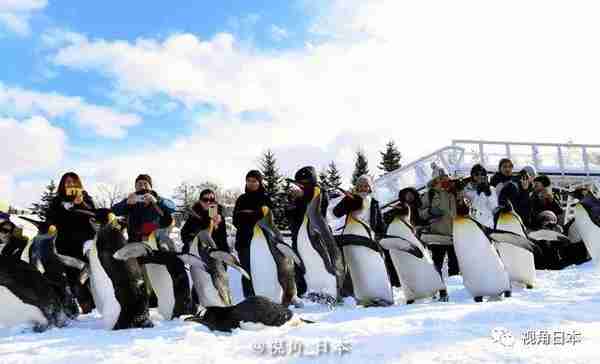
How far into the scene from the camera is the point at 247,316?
138 inches

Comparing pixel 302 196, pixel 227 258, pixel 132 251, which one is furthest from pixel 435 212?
pixel 132 251

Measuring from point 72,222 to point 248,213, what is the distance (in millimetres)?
1694

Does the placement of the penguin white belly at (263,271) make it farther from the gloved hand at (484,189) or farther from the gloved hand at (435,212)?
the gloved hand at (484,189)

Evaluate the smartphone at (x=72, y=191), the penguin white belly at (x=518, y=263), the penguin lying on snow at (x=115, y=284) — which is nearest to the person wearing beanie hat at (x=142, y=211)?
the smartphone at (x=72, y=191)

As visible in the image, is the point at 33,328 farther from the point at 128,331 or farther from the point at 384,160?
the point at 384,160

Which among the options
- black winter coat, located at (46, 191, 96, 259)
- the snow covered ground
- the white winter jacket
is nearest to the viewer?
the snow covered ground

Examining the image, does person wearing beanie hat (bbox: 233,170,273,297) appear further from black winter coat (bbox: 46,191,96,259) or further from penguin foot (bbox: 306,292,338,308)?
black winter coat (bbox: 46,191,96,259)

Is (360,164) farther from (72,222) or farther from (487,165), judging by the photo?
(72,222)

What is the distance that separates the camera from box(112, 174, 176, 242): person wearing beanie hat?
5184 mm

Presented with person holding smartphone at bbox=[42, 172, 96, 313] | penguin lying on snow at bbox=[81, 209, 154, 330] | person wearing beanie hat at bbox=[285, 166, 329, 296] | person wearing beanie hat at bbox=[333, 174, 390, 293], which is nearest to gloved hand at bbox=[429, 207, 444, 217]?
person wearing beanie hat at bbox=[333, 174, 390, 293]

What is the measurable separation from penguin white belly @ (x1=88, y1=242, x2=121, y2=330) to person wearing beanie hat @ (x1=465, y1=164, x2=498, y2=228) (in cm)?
467

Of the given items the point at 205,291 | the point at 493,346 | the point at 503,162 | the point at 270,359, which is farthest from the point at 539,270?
the point at 270,359

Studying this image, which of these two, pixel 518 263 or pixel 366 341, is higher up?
pixel 518 263

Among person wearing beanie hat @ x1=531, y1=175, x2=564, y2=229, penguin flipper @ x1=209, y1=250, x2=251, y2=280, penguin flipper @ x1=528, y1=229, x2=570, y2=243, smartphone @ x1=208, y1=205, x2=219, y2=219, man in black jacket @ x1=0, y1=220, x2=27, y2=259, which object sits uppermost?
person wearing beanie hat @ x1=531, y1=175, x2=564, y2=229
